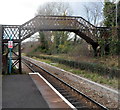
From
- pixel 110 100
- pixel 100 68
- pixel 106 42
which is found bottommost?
pixel 110 100

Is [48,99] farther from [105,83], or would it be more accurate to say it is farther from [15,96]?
[105,83]

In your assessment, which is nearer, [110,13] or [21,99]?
[21,99]

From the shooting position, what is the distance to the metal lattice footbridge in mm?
18234

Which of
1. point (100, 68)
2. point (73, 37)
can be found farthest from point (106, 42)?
point (73, 37)

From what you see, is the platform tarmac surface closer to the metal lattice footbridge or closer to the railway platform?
the railway platform

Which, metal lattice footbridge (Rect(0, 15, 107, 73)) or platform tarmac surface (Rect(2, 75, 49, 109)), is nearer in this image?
platform tarmac surface (Rect(2, 75, 49, 109))

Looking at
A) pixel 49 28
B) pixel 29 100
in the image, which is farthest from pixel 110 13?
pixel 29 100

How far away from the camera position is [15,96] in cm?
846

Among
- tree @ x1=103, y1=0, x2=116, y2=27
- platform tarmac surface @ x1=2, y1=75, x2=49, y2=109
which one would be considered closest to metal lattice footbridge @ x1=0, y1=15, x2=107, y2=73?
tree @ x1=103, y1=0, x2=116, y2=27

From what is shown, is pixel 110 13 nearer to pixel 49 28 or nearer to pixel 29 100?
pixel 49 28

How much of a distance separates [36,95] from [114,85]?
160 inches

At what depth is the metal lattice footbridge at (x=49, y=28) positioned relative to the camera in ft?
59.8

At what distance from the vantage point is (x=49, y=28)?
19844mm

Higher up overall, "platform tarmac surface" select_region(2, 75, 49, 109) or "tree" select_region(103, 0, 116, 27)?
"tree" select_region(103, 0, 116, 27)
